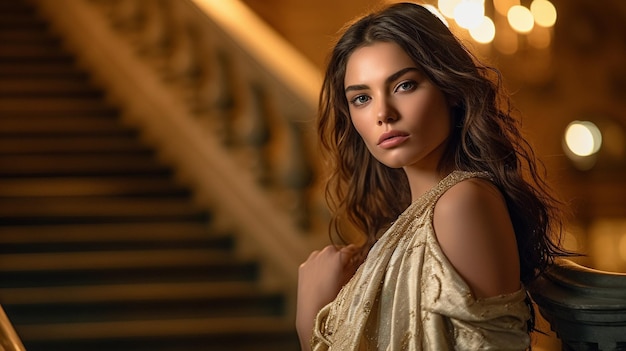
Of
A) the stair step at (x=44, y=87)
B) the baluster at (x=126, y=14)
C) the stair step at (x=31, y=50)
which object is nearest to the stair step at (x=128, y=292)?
the stair step at (x=44, y=87)

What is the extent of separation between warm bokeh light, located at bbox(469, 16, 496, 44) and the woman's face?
5973 mm

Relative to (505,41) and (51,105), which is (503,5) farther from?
(51,105)

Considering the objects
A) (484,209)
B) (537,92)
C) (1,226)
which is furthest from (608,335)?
(537,92)

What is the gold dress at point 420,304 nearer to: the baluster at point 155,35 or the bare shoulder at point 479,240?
the bare shoulder at point 479,240

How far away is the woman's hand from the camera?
2432 mm

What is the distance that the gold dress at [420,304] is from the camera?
6.35ft

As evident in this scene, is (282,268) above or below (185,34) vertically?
below

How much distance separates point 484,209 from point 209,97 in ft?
13.0

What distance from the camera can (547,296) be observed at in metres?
2.10

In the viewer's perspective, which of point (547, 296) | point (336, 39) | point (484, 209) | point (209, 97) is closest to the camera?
point (484, 209)

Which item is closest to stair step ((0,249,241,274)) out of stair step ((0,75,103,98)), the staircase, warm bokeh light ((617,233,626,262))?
the staircase

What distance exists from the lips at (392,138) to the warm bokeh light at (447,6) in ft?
18.2

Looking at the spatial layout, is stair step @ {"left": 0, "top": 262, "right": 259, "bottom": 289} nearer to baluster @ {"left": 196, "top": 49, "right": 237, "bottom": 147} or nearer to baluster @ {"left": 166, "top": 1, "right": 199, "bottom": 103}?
baluster @ {"left": 196, "top": 49, "right": 237, "bottom": 147}

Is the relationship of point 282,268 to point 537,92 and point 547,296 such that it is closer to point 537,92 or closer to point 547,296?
point 547,296
